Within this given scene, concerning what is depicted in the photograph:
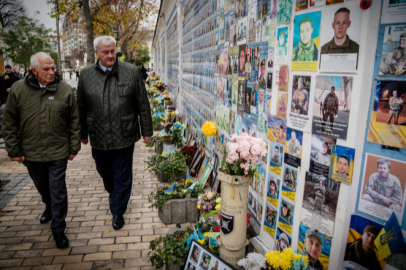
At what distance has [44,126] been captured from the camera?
319cm

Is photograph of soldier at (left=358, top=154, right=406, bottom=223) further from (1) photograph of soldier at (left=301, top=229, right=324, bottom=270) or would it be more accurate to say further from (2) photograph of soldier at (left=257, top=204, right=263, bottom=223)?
(2) photograph of soldier at (left=257, top=204, right=263, bottom=223)

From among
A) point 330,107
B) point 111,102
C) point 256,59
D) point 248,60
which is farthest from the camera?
point 111,102

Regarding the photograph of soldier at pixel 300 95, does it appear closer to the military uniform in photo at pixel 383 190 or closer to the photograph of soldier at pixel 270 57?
the photograph of soldier at pixel 270 57


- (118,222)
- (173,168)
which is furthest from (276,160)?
(173,168)

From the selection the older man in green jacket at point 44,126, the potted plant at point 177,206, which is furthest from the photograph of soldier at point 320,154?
the older man in green jacket at point 44,126

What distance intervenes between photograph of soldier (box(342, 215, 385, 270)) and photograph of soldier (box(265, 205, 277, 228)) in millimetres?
715

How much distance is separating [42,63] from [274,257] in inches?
120

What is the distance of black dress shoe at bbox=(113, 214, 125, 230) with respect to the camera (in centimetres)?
379

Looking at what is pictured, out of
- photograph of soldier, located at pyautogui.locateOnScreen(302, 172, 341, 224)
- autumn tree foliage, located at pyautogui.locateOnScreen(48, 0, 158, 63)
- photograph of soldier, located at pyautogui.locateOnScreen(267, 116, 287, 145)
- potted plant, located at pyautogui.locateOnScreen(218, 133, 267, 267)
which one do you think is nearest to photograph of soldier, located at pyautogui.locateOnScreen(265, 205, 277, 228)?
potted plant, located at pyautogui.locateOnScreen(218, 133, 267, 267)

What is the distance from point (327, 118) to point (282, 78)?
1.89 feet

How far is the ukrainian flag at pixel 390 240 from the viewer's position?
1614 millimetres

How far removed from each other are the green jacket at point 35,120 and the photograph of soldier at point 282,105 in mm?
2399

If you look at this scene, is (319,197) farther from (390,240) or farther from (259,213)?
(259,213)

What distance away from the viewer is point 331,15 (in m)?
1.84
